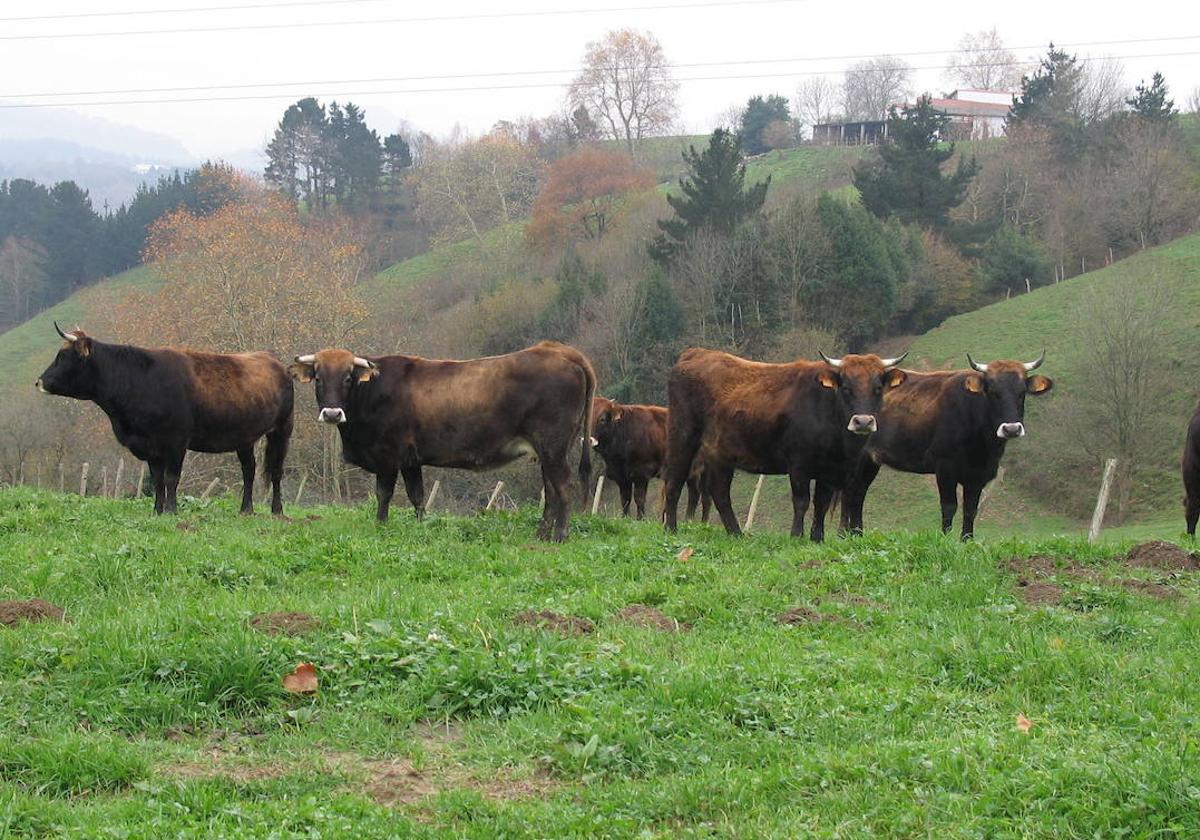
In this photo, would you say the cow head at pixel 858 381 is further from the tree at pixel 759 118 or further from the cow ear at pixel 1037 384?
the tree at pixel 759 118

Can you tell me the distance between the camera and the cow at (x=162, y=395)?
15797 millimetres

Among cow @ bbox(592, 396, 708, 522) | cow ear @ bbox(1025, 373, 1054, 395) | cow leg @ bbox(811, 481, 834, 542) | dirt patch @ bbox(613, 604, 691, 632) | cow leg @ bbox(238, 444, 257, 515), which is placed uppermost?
cow ear @ bbox(1025, 373, 1054, 395)

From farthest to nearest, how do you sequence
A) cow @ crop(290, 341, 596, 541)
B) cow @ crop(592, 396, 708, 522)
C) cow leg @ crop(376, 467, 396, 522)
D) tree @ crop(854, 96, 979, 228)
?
tree @ crop(854, 96, 979, 228), cow @ crop(592, 396, 708, 522), cow leg @ crop(376, 467, 396, 522), cow @ crop(290, 341, 596, 541)

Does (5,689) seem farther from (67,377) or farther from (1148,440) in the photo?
(1148,440)

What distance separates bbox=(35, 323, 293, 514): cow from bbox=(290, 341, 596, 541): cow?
1.73 m

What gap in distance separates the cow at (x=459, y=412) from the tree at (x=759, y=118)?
11048 centimetres

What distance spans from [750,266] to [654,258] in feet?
22.4

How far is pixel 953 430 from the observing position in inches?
615

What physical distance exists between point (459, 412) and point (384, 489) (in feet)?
4.89

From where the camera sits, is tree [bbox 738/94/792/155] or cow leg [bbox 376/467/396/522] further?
tree [bbox 738/94/792/155]

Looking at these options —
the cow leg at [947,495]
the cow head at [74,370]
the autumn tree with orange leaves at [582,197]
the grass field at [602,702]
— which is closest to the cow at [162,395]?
the cow head at [74,370]

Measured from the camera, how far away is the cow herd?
1457 cm

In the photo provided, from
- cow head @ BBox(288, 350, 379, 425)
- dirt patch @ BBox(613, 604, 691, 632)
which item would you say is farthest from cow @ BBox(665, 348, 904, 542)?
dirt patch @ BBox(613, 604, 691, 632)

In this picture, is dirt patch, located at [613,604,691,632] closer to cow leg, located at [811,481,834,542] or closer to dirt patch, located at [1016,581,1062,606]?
dirt patch, located at [1016,581,1062,606]
